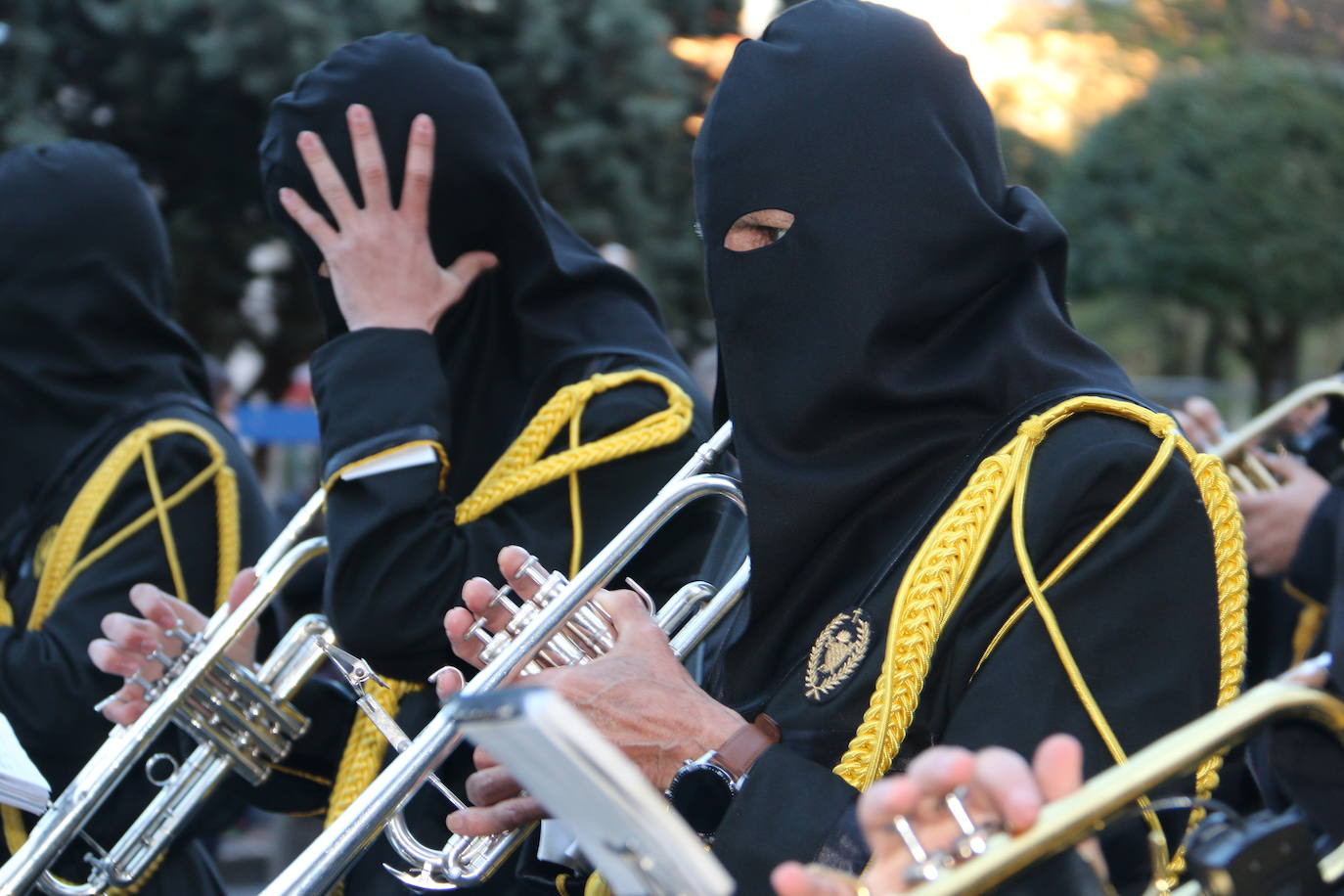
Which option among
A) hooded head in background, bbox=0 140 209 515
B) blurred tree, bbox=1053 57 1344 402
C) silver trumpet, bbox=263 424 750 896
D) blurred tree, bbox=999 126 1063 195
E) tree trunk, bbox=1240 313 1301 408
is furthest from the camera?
tree trunk, bbox=1240 313 1301 408

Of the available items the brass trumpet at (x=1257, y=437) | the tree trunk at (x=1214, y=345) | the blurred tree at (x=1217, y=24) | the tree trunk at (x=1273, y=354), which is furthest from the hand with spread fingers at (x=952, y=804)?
the blurred tree at (x=1217, y=24)

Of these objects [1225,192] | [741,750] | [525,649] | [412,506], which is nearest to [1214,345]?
[1225,192]

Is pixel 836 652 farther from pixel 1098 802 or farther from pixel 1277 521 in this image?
pixel 1277 521

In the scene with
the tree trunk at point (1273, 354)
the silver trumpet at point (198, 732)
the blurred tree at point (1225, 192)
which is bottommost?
the tree trunk at point (1273, 354)

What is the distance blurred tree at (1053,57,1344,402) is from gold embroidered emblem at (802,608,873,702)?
1099 cm

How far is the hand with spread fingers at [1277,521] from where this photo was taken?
3592 mm

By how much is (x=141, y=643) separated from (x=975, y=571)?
1556mm

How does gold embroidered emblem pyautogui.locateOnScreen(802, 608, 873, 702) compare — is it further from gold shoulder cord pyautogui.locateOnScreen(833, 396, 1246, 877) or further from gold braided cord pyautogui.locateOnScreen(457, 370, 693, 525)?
gold braided cord pyautogui.locateOnScreen(457, 370, 693, 525)

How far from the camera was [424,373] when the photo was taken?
2.57 m

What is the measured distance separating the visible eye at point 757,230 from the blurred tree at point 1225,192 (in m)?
10.7

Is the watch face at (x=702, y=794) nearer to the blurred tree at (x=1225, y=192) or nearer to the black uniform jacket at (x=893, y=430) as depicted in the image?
the black uniform jacket at (x=893, y=430)

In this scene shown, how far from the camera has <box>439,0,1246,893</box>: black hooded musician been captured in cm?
173

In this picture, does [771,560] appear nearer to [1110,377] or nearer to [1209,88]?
[1110,377]

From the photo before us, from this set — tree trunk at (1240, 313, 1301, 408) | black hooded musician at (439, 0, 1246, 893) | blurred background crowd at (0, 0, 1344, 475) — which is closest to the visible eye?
black hooded musician at (439, 0, 1246, 893)
